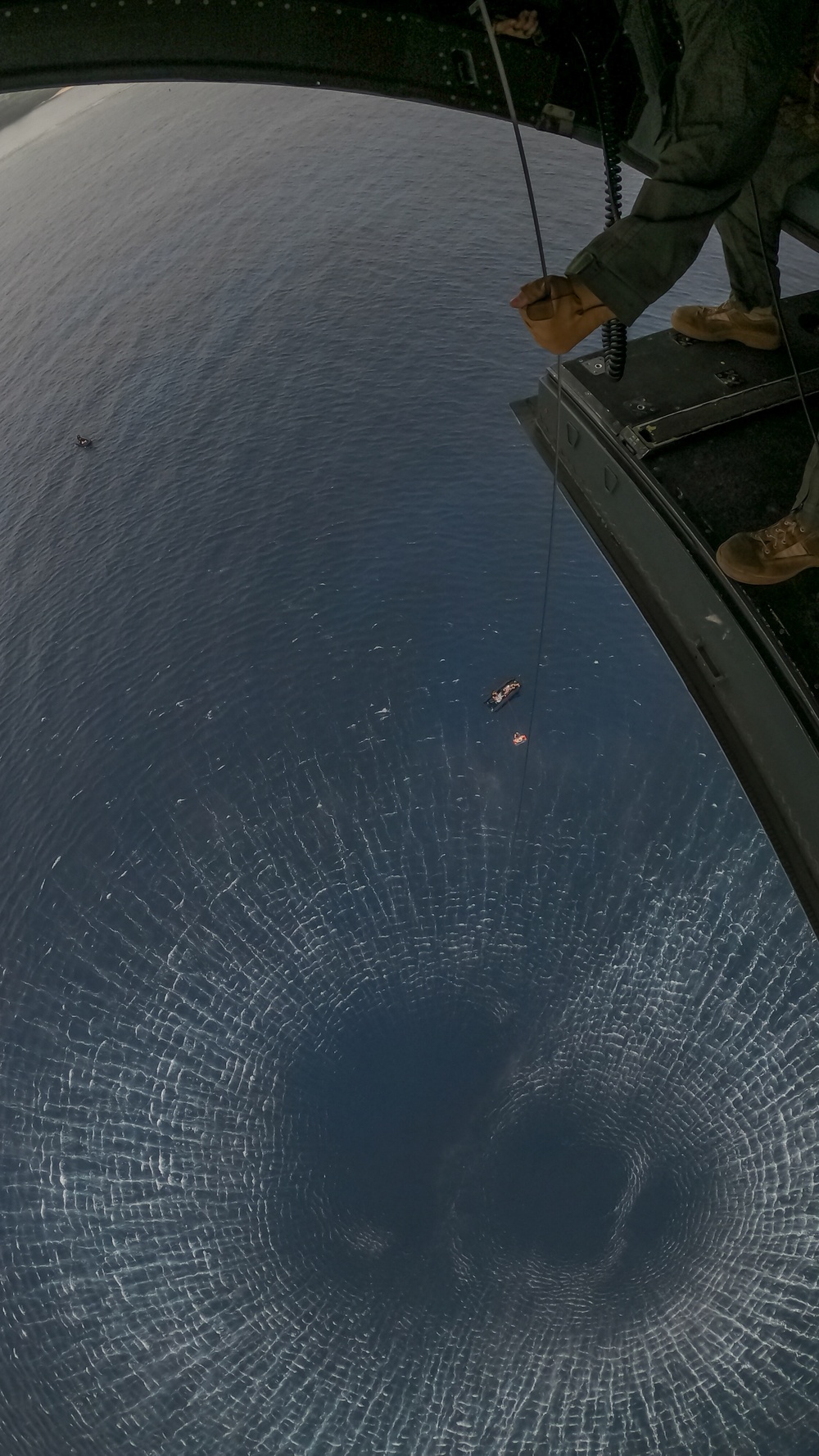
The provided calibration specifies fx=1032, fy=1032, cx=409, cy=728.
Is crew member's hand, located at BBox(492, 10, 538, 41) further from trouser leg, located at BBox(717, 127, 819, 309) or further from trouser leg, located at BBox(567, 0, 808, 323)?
trouser leg, located at BBox(567, 0, 808, 323)

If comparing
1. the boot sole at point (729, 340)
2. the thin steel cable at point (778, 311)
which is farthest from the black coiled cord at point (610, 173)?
the thin steel cable at point (778, 311)

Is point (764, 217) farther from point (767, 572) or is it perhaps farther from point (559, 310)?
point (559, 310)

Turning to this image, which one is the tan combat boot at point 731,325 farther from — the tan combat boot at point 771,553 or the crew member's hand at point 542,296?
the crew member's hand at point 542,296

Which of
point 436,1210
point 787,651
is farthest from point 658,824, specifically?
point 787,651

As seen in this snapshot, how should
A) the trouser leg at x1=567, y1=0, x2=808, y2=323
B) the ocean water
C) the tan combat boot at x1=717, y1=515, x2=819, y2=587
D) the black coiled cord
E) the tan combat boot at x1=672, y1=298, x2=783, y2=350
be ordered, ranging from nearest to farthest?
the trouser leg at x1=567, y1=0, x2=808, y2=323 → the tan combat boot at x1=717, y1=515, x2=819, y2=587 → the black coiled cord → the tan combat boot at x1=672, y1=298, x2=783, y2=350 → the ocean water

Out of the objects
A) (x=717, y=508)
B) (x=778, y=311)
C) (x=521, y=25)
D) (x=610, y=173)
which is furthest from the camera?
(x=521, y=25)

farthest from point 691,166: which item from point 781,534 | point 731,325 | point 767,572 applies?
point 731,325

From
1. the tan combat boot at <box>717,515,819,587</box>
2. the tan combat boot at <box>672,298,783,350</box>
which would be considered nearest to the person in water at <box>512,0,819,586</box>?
the tan combat boot at <box>717,515,819,587</box>
